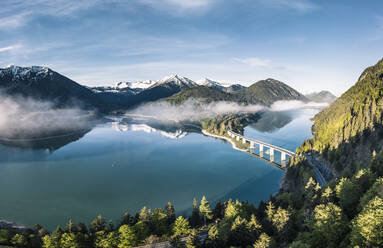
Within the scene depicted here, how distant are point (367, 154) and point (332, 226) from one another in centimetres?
3003

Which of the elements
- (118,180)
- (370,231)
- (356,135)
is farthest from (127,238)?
(356,135)

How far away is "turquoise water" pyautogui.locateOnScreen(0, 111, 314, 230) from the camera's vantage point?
146 ft

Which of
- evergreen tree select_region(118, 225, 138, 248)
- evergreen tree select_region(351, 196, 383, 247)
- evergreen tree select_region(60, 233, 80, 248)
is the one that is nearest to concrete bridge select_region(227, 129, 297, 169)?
evergreen tree select_region(118, 225, 138, 248)

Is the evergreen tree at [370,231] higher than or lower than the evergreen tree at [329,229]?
higher

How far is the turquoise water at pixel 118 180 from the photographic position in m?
44.4

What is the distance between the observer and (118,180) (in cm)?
5894

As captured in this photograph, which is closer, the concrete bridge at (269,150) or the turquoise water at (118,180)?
the turquoise water at (118,180)

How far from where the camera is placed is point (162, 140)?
11694 cm

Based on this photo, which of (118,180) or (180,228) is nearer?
(180,228)

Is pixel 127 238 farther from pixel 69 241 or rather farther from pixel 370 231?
pixel 370 231

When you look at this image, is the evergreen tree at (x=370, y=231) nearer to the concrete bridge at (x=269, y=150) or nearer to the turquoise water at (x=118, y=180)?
the turquoise water at (x=118, y=180)

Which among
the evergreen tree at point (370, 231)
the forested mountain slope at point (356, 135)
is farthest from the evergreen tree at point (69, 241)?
the forested mountain slope at point (356, 135)

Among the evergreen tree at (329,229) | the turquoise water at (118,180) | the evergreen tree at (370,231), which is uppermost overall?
the evergreen tree at (370,231)

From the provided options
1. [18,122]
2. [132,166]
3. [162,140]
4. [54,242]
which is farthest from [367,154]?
[18,122]
